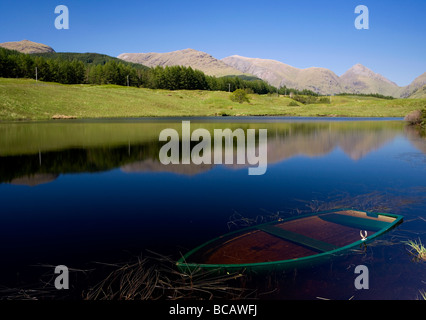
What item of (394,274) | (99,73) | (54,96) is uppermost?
(99,73)

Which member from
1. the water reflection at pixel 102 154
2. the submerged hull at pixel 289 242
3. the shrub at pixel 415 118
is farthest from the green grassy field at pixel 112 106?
the submerged hull at pixel 289 242

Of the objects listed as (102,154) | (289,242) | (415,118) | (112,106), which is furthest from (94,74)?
(289,242)

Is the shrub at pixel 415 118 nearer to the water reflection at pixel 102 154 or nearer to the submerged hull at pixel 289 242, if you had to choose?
the water reflection at pixel 102 154

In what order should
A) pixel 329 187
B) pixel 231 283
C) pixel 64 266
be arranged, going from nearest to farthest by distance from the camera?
pixel 231 283 → pixel 64 266 → pixel 329 187

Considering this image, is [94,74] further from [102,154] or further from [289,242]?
[289,242]

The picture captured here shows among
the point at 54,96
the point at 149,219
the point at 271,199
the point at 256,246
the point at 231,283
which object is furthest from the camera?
the point at 54,96

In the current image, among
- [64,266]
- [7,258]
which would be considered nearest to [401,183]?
[64,266]

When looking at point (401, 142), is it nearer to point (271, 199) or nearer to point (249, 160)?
point (249, 160)
